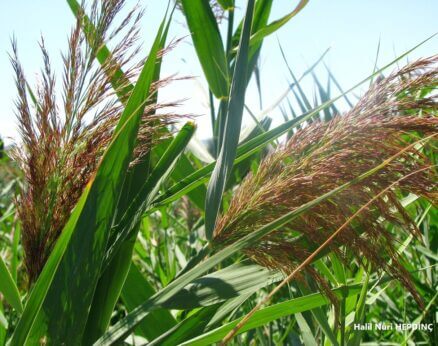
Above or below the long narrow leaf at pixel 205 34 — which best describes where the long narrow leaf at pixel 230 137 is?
below

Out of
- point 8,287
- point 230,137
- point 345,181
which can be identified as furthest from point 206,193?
point 8,287

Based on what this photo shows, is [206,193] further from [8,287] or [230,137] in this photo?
[8,287]

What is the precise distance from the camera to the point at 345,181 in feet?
2.66

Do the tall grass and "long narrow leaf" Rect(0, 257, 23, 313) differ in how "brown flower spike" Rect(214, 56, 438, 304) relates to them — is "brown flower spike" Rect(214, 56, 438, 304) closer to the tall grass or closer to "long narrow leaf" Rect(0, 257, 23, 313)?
the tall grass

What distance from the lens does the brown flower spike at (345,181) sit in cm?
80

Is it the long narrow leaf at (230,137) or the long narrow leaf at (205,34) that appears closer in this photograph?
the long narrow leaf at (230,137)

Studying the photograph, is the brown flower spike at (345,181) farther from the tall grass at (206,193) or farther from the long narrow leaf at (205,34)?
the long narrow leaf at (205,34)

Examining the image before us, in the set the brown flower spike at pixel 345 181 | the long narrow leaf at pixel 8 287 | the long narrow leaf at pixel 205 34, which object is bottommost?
the brown flower spike at pixel 345 181

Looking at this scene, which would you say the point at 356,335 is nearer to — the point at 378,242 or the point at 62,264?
the point at 378,242

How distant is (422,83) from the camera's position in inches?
33.4

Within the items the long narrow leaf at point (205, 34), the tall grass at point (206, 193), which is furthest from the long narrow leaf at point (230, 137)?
the long narrow leaf at point (205, 34)

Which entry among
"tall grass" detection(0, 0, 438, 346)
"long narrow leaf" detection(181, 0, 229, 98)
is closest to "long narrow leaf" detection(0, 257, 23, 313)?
"tall grass" detection(0, 0, 438, 346)

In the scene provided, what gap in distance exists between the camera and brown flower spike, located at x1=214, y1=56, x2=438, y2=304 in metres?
0.80

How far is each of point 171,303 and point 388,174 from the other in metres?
0.44
